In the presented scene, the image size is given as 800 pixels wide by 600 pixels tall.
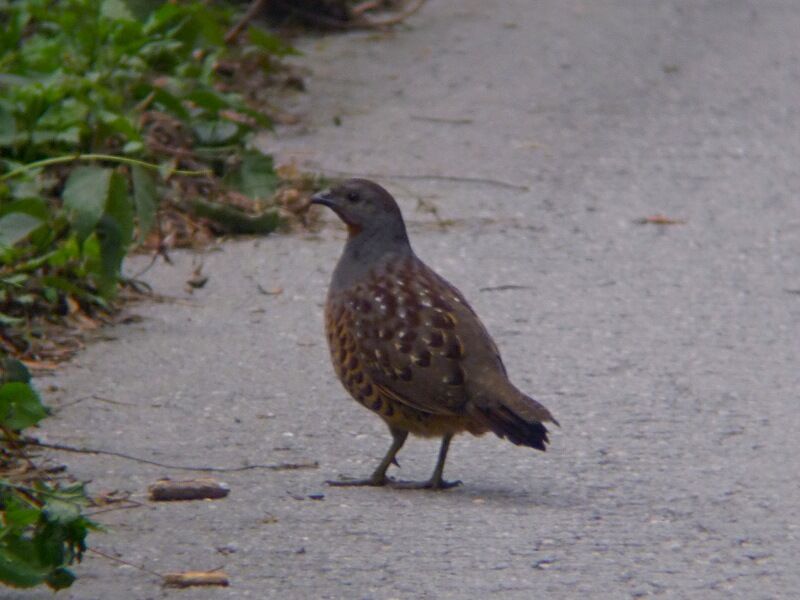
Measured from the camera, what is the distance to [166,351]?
251 inches

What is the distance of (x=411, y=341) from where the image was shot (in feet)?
16.9

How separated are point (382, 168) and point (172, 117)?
1.19 meters

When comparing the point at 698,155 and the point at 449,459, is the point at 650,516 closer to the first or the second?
the point at 449,459

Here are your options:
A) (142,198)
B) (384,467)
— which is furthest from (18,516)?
(142,198)

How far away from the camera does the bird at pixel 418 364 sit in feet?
16.3

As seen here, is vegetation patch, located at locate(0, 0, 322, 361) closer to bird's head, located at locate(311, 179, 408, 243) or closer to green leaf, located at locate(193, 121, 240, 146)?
green leaf, located at locate(193, 121, 240, 146)

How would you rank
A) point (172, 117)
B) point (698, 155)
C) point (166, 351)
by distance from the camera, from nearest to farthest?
point (166, 351) < point (172, 117) < point (698, 155)

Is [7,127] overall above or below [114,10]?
below

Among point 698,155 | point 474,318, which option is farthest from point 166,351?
point 698,155

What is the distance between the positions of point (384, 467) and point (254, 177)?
2.67 meters

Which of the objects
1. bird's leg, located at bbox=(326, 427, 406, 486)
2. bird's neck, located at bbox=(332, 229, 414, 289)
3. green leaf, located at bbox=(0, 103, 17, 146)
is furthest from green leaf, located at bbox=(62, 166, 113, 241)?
bird's leg, located at bbox=(326, 427, 406, 486)

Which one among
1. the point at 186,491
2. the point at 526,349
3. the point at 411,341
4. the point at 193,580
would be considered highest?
the point at 411,341

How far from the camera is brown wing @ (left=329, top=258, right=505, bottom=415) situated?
5051 millimetres

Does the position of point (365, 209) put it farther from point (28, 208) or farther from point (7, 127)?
point (7, 127)
